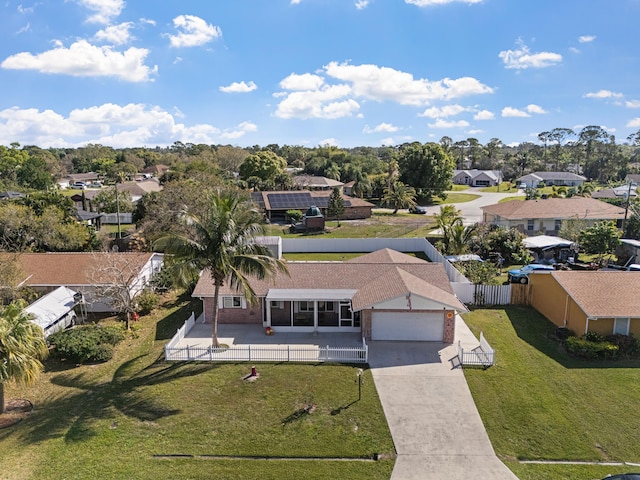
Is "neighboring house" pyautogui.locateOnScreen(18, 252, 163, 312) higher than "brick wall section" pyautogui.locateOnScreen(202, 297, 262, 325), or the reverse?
"neighboring house" pyautogui.locateOnScreen(18, 252, 163, 312)

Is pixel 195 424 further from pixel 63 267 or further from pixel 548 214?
pixel 548 214

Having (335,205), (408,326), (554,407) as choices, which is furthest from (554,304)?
(335,205)

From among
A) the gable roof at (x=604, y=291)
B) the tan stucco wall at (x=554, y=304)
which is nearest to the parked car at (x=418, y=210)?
the tan stucco wall at (x=554, y=304)

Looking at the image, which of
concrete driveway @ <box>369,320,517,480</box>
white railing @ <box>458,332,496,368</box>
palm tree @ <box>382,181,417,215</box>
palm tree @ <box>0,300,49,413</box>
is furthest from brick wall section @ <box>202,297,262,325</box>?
palm tree @ <box>382,181,417,215</box>

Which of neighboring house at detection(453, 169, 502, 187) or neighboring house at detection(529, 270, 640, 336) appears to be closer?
neighboring house at detection(529, 270, 640, 336)

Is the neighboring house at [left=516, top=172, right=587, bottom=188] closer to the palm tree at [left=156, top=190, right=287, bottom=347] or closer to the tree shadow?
the palm tree at [left=156, top=190, right=287, bottom=347]

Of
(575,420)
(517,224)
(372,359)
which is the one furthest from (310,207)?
(575,420)
